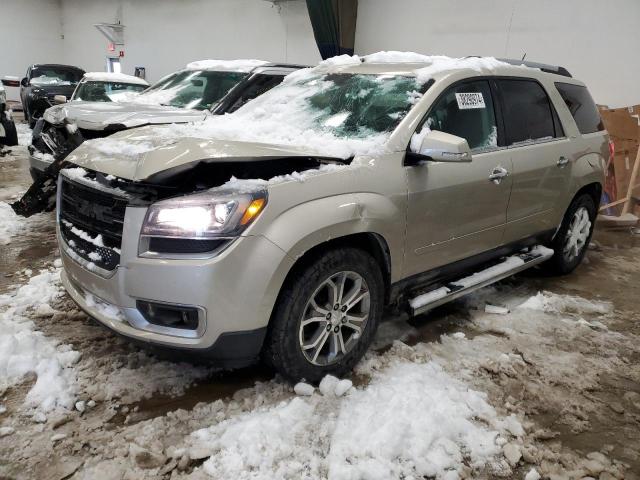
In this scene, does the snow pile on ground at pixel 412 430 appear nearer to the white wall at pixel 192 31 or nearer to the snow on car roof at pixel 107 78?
the snow on car roof at pixel 107 78

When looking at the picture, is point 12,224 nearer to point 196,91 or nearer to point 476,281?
point 196,91

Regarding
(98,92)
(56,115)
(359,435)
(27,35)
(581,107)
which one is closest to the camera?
(359,435)

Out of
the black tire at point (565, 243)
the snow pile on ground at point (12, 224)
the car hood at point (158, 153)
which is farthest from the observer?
the snow pile on ground at point (12, 224)

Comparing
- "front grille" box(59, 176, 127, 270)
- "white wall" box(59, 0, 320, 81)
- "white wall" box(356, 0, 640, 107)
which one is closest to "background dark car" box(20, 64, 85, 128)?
"white wall" box(59, 0, 320, 81)

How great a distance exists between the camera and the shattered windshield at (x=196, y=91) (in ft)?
20.8

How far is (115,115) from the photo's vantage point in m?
4.97

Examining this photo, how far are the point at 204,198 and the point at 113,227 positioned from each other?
49cm

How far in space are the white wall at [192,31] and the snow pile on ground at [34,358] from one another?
9.86 m

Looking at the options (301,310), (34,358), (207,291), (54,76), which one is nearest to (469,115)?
(301,310)

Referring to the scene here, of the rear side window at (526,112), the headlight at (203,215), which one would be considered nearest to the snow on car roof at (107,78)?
the rear side window at (526,112)

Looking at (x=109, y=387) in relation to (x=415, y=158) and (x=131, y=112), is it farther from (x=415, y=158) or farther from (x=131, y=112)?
(x=131, y=112)

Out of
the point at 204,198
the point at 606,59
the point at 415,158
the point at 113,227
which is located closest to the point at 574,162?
the point at 415,158

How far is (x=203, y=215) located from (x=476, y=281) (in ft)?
6.54

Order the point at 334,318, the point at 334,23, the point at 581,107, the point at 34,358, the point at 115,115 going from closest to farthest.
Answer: the point at 334,318 → the point at 34,358 → the point at 581,107 → the point at 115,115 → the point at 334,23
